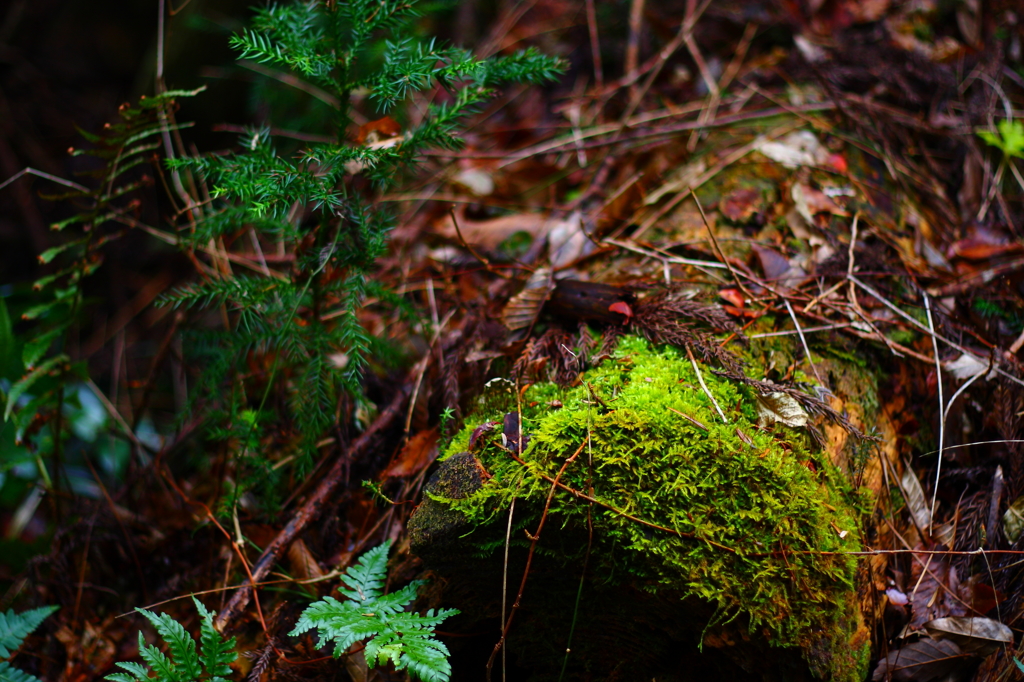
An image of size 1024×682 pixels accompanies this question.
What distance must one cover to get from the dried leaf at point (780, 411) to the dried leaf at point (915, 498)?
1.75 feet

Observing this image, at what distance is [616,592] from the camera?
162 cm

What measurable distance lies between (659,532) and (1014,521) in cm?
123

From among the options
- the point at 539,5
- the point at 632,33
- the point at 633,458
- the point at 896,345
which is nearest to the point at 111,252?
the point at 539,5

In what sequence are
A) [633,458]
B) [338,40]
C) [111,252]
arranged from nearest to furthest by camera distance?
1. [633,458]
2. [338,40]
3. [111,252]

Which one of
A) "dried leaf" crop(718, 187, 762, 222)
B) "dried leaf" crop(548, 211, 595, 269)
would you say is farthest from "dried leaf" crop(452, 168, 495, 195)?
"dried leaf" crop(718, 187, 762, 222)

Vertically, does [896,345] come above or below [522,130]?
below

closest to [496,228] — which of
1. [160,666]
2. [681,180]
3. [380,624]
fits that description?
[681,180]

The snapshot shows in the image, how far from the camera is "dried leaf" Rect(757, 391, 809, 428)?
1711 millimetres

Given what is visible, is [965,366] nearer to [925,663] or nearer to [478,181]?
[925,663]

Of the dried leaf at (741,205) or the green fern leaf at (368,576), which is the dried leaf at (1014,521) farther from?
the green fern leaf at (368,576)

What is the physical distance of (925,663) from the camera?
163cm

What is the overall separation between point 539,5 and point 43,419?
4.53 meters

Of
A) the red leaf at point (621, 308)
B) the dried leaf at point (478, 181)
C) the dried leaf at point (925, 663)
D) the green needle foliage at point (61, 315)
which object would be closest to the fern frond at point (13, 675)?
the green needle foliage at point (61, 315)

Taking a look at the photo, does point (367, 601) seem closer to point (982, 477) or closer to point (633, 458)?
point (633, 458)
